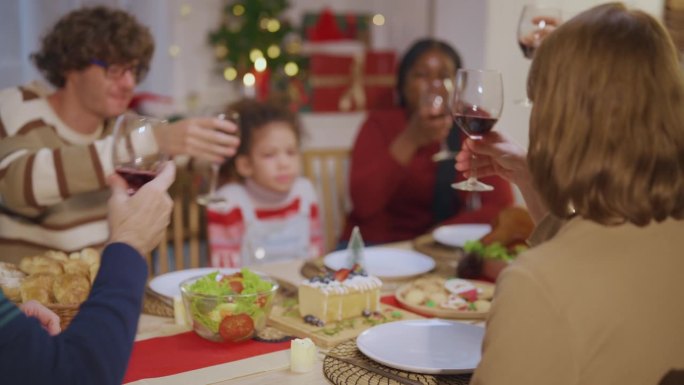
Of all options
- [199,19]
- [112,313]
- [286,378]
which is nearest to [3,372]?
[112,313]

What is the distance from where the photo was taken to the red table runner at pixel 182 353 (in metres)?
1.30

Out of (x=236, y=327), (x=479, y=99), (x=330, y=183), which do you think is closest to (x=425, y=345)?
(x=236, y=327)

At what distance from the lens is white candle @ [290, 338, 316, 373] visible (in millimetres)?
1286

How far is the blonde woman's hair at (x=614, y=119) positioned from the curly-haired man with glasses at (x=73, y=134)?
3.81ft

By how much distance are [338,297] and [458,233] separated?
2.82 ft

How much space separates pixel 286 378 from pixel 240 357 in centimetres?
13

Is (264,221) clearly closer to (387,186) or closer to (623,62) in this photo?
(387,186)

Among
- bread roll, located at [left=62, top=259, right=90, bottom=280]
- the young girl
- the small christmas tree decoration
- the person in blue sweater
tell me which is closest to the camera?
the person in blue sweater

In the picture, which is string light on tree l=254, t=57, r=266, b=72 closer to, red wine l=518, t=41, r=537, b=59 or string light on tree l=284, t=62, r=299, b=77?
string light on tree l=284, t=62, r=299, b=77

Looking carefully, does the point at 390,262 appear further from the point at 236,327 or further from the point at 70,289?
the point at 70,289

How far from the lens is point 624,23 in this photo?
3.16 ft

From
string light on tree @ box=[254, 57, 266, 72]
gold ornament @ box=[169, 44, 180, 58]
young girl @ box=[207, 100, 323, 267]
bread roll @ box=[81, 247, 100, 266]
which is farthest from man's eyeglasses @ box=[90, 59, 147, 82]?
string light on tree @ box=[254, 57, 266, 72]

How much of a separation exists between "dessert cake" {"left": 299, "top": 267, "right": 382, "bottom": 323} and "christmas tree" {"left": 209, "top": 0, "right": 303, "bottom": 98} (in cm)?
249

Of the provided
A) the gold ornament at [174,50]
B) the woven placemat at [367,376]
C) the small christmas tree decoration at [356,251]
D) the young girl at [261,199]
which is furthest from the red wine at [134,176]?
the gold ornament at [174,50]
